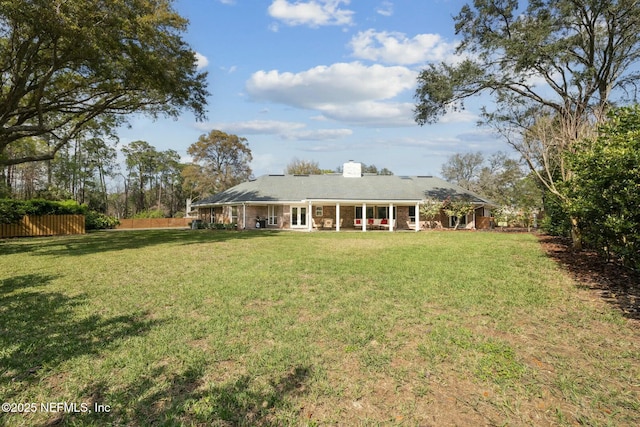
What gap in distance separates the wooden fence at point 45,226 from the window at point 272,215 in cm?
1362

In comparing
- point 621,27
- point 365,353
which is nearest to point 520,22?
point 621,27

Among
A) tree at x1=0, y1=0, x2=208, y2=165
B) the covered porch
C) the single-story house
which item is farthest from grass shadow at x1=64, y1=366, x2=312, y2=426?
the covered porch

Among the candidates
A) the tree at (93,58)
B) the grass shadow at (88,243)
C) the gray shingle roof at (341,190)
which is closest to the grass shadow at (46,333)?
the grass shadow at (88,243)

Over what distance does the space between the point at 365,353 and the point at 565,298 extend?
4.73 m

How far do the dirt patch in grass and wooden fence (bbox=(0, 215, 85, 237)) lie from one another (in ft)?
93.2

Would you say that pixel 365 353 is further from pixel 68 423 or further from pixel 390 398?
pixel 68 423

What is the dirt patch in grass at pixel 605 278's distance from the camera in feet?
20.3

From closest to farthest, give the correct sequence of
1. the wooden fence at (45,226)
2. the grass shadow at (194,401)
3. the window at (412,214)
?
1. the grass shadow at (194,401)
2. the wooden fence at (45,226)
3. the window at (412,214)

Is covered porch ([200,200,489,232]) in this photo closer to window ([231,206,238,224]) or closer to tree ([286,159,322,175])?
window ([231,206,238,224])

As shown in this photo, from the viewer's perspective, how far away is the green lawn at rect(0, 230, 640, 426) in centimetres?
307

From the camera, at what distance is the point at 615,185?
6.44 m

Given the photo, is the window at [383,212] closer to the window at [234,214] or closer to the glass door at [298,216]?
the glass door at [298,216]

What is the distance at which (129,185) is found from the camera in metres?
57.7

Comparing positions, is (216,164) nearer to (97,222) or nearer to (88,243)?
(97,222)
